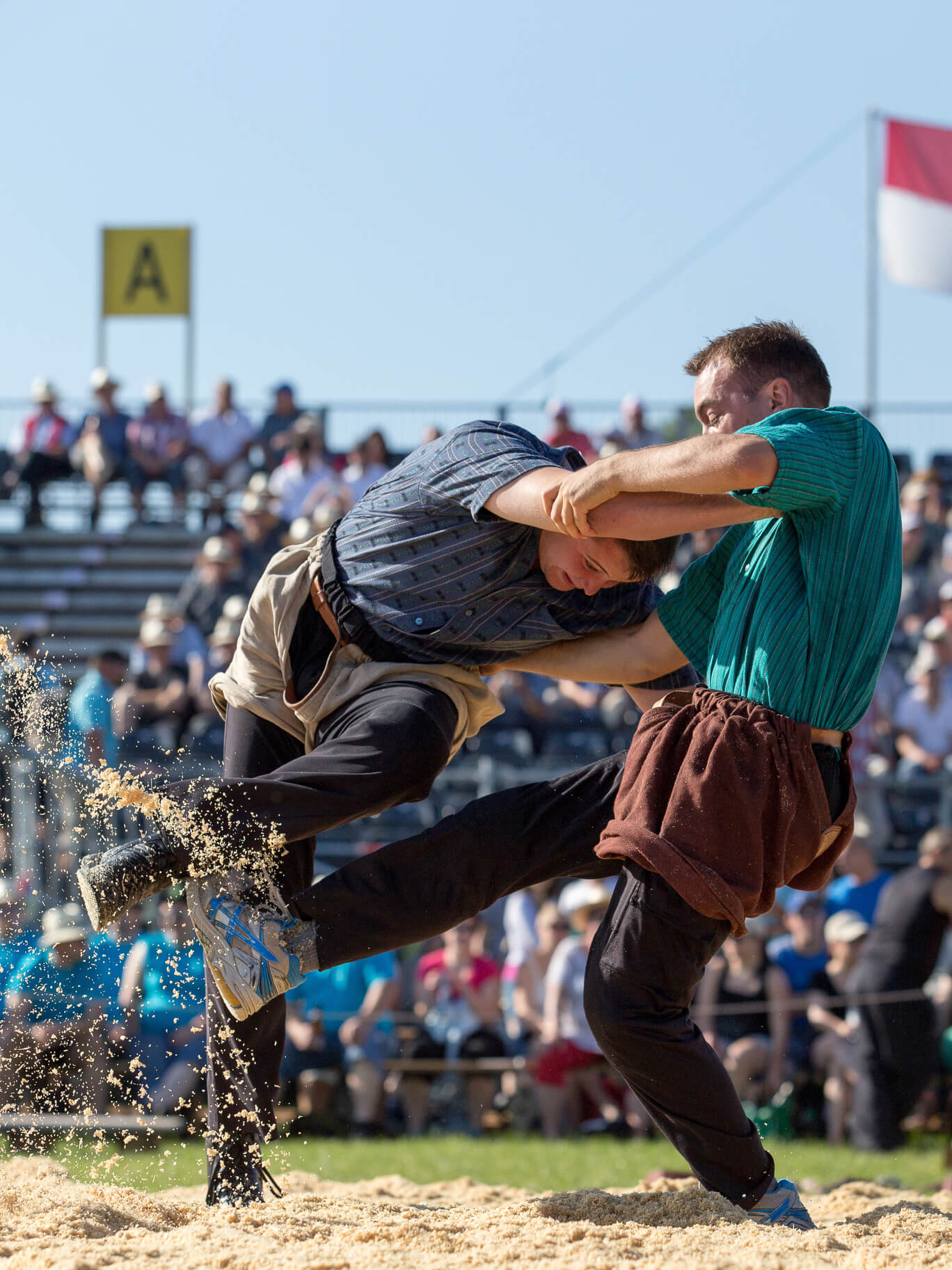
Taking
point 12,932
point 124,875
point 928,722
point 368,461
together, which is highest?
point 368,461

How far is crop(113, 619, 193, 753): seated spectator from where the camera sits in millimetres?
9492

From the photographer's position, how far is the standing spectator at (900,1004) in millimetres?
7551

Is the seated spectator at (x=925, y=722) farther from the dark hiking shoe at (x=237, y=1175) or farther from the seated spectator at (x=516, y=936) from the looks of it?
the dark hiking shoe at (x=237, y=1175)

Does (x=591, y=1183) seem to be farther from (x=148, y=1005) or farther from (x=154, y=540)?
(x=154, y=540)

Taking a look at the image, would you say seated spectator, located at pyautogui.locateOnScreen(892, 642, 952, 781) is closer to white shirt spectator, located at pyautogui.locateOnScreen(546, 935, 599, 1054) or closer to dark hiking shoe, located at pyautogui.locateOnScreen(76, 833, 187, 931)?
white shirt spectator, located at pyautogui.locateOnScreen(546, 935, 599, 1054)

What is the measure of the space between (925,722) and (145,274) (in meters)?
12.7

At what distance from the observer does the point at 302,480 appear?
43.0 ft

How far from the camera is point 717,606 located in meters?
3.92

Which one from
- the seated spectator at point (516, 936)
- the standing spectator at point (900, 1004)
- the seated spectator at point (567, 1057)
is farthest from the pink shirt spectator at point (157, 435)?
the standing spectator at point (900, 1004)

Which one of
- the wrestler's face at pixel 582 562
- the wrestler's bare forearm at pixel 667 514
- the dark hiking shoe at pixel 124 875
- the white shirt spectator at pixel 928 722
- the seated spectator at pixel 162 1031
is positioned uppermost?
the wrestler's bare forearm at pixel 667 514

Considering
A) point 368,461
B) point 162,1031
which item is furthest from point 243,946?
point 368,461

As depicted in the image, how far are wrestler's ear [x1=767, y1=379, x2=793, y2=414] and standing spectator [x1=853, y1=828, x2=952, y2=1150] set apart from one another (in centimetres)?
466

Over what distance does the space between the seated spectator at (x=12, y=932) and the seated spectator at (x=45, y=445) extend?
8321 mm

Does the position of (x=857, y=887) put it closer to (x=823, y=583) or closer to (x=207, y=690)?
(x=207, y=690)
